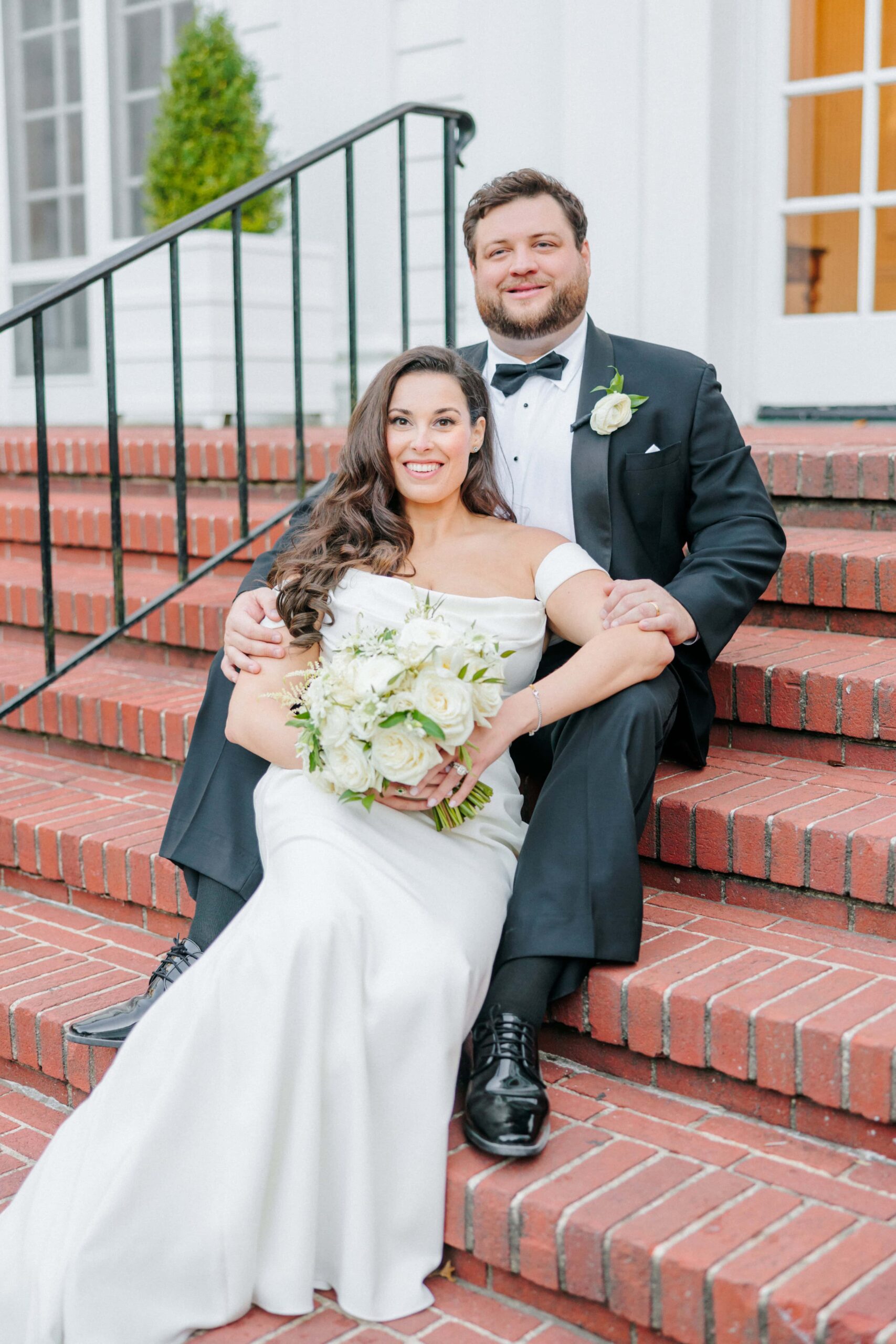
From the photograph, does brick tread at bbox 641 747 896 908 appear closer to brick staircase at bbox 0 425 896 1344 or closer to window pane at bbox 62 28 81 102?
brick staircase at bbox 0 425 896 1344

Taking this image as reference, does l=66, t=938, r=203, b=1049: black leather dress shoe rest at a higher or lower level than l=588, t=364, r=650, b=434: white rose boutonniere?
lower

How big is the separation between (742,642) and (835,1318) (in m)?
1.81

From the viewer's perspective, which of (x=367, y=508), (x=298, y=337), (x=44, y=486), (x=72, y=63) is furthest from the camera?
(x=72, y=63)

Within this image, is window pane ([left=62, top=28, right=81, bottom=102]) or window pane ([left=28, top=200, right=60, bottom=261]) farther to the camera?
window pane ([left=28, top=200, right=60, bottom=261])

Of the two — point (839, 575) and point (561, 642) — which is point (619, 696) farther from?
point (839, 575)

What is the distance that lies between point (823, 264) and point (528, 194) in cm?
213

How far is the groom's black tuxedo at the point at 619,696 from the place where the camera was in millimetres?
2309

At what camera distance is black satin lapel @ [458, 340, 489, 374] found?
10.4ft

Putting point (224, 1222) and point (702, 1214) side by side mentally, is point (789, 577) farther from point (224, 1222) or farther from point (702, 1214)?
point (224, 1222)

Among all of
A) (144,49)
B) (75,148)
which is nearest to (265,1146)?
(144,49)

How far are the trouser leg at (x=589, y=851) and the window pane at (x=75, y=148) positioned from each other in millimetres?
6120

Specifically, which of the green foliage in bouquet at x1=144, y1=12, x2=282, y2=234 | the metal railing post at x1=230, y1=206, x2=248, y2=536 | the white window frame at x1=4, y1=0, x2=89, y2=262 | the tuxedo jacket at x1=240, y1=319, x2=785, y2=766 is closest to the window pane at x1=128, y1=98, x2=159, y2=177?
the white window frame at x1=4, y1=0, x2=89, y2=262

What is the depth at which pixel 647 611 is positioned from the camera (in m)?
2.47

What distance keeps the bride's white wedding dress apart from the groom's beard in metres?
1.42
